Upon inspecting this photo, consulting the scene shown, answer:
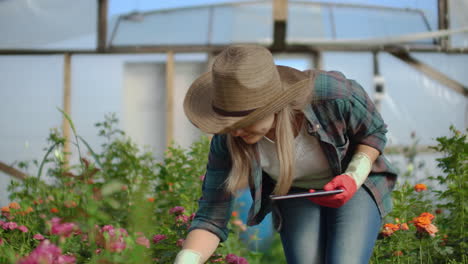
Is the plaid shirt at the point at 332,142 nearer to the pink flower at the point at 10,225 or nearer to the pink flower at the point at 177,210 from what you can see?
the pink flower at the point at 177,210

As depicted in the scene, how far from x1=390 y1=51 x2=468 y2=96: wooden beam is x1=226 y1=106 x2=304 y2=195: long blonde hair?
12.4 ft

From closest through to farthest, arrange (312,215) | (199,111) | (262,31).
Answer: (199,111) < (312,215) < (262,31)

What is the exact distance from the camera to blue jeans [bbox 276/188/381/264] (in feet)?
5.17

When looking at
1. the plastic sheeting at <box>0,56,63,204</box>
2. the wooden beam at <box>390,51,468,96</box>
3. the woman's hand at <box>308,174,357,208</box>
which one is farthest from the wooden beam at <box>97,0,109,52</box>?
the woman's hand at <box>308,174,357,208</box>

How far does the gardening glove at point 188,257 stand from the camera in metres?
1.49

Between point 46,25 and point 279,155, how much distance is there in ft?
13.4

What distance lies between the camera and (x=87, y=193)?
93 cm

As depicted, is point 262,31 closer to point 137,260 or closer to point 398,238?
point 398,238

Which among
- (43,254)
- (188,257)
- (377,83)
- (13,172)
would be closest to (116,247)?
(43,254)

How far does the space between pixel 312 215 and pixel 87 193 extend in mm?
938

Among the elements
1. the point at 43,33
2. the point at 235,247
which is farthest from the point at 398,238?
the point at 43,33

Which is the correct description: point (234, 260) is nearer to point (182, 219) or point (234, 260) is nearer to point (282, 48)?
point (182, 219)

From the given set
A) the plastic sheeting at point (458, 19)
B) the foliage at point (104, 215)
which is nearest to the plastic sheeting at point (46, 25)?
the foliage at point (104, 215)

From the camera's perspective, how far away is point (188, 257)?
59.1 inches
